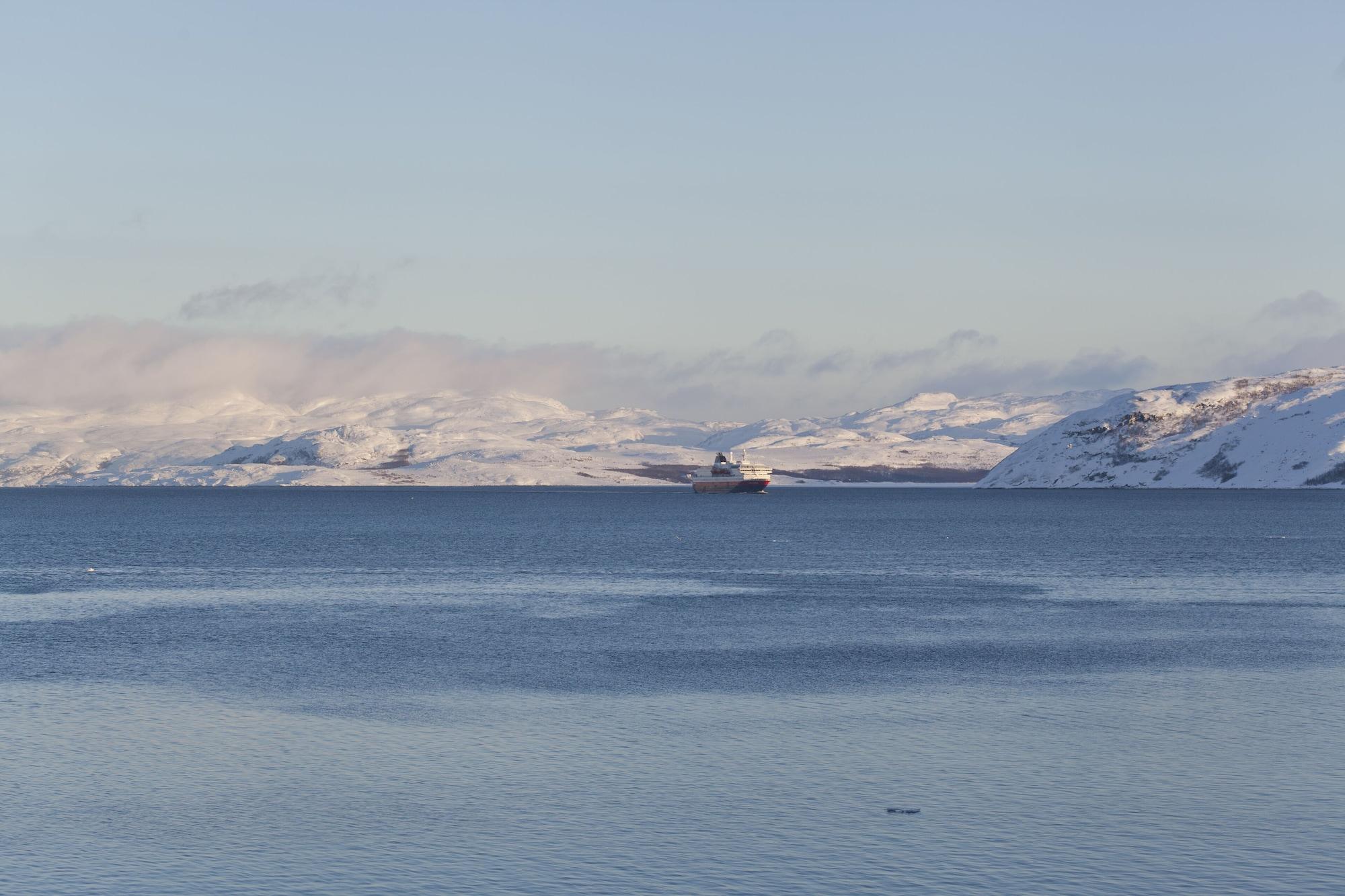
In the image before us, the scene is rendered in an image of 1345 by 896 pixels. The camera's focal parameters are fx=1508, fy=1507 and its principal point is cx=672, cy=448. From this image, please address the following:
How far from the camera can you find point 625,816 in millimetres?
33062

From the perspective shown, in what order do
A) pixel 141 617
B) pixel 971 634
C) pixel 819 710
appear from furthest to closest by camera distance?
pixel 141 617 → pixel 971 634 → pixel 819 710

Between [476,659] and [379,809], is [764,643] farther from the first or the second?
[379,809]

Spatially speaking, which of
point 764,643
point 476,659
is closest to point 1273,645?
point 764,643

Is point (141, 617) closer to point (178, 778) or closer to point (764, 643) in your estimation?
point (764, 643)

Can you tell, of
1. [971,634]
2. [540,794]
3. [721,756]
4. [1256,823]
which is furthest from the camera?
[971,634]

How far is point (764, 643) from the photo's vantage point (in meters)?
66.1

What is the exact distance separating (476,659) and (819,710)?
1779 cm

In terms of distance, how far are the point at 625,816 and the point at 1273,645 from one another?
1605 inches

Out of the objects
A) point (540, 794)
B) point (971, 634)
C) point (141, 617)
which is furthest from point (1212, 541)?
point (540, 794)

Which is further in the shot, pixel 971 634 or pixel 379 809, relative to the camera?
pixel 971 634

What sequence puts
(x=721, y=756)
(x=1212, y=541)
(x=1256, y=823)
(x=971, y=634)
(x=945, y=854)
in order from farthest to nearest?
(x=1212, y=541) → (x=971, y=634) → (x=721, y=756) → (x=1256, y=823) → (x=945, y=854)

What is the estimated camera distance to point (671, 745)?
1615 inches

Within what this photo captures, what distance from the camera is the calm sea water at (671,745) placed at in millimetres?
29234

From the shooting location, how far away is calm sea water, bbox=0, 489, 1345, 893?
29234 mm
